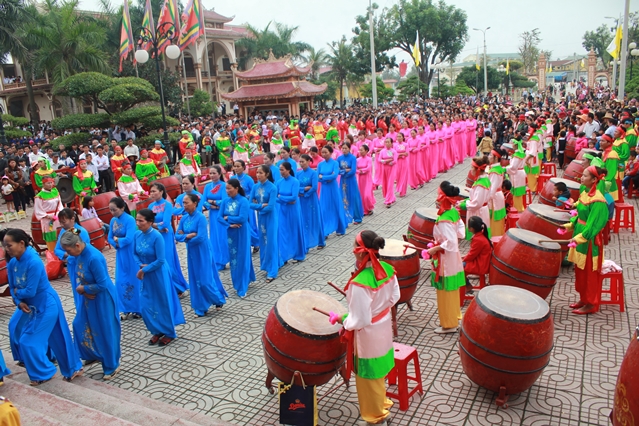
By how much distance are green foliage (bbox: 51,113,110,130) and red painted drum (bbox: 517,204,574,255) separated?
56.7ft

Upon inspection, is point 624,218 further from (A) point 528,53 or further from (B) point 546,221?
(A) point 528,53

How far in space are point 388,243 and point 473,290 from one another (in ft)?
4.48

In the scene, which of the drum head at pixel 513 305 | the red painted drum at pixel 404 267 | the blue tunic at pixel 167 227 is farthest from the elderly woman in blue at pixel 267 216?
the drum head at pixel 513 305

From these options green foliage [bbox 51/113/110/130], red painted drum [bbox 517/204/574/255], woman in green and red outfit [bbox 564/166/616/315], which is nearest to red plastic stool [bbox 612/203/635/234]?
red painted drum [bbox 517/204/574/255]

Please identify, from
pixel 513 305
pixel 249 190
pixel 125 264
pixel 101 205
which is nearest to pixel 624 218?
pixel 513 305

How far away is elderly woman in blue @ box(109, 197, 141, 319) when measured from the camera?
6.17 meters

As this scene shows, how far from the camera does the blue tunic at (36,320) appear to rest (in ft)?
15.5

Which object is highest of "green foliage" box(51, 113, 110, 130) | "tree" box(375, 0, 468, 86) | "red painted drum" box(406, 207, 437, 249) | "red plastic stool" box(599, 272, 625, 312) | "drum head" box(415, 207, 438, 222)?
"tree" box(375, 0, 468, 86)

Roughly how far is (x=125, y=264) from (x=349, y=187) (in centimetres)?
490

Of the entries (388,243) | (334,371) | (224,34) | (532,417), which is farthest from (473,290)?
(224,34)

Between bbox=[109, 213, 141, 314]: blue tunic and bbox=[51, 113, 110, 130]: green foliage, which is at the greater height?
bbox=[51, 113, 110, 130]: green foliage

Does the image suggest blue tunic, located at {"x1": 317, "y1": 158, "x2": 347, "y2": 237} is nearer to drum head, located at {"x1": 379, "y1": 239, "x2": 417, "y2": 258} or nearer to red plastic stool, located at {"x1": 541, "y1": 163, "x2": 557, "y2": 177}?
drum head, located at {"x1": 379, "y1": 239, "x2": 417, "y2": 258}

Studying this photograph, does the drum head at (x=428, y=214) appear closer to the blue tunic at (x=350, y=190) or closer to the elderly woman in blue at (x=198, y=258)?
the blue tunic at (x=350, y=190)

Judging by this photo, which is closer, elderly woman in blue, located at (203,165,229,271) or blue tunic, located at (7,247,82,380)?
blue tunic, located at (7,247,82,380)
